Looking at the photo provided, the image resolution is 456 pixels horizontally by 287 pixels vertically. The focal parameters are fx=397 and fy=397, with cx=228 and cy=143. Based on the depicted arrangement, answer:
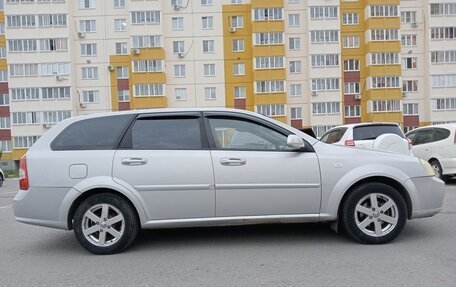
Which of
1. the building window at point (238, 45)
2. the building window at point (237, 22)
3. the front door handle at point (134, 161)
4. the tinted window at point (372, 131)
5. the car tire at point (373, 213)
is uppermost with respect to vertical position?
the building window at point (237, 22)

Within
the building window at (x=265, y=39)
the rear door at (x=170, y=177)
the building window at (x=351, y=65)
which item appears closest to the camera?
the rear door at (x=170, y=177)

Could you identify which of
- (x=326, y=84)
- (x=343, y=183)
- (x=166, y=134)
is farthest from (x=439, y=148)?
(x=326, y=84)

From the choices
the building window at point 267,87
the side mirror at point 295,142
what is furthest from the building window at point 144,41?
the side mirror at point 295,142

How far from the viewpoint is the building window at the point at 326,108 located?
145 feet

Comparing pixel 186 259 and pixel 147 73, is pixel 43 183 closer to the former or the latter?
pixel 186 259

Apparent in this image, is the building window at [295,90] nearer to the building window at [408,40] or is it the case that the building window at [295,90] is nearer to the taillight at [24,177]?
the building window at [408,40]

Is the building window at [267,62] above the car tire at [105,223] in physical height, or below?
A: above

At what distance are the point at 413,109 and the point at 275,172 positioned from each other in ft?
154

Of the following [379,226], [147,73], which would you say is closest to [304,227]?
[379,226]

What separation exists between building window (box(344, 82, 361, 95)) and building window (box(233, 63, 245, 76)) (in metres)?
11.9

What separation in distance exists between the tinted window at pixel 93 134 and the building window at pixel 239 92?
40567 mm

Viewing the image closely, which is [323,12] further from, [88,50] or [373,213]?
[373,213]

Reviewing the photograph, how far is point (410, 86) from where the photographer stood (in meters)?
46.8

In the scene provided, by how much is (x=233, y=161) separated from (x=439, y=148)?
893 cm
